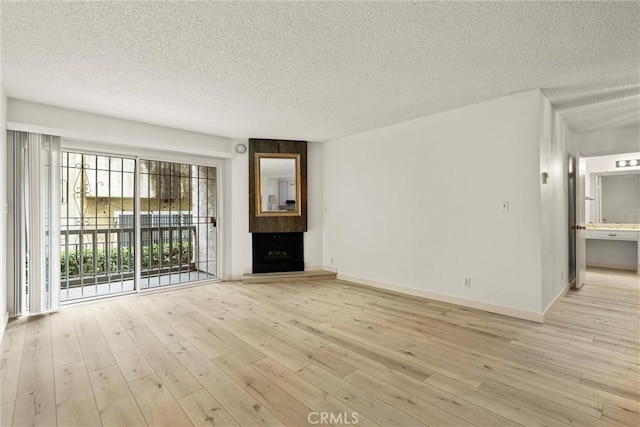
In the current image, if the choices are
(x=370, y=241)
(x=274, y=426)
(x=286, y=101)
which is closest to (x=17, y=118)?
(x=286, y=101)

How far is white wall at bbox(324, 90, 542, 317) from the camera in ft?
10.7

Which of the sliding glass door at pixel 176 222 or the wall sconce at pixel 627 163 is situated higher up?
the wall sconce at pixel 627 163

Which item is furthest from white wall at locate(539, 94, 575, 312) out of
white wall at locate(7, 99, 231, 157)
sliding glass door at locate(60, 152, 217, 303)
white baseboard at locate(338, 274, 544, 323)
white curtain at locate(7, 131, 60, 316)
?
white curtain at locate(7, 131, 60, 316)

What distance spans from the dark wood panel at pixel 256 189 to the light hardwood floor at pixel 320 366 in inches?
70.7

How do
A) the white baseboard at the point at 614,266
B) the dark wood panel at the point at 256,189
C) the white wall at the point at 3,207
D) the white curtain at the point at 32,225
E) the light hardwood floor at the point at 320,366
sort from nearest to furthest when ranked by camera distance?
the light hardwood floor at the point at 320,366, the white wall at the point at 3,207, the white curtain at the point at 32,225, the dark wood panel at the point at 256,189, the white baseboard at the point at 614,266

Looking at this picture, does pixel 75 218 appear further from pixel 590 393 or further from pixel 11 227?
pixel 590 393

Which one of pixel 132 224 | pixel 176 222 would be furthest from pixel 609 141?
pixel 132 224

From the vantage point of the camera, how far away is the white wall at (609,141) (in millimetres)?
4465

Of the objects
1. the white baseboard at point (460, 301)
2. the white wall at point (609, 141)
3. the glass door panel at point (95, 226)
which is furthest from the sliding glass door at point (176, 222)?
the white wall at point (609, 141)

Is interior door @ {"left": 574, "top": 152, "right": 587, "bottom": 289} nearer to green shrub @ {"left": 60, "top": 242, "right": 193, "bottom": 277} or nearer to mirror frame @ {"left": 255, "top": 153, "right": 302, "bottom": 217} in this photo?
mirror frame @ {"left": 255, "top": 153, "right": 302, "bottom": 217}

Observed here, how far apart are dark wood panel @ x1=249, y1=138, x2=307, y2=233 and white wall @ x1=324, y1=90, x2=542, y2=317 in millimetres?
681

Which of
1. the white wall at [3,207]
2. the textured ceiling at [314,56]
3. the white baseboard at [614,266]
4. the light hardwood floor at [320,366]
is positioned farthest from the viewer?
the white baseboard at [614,266]

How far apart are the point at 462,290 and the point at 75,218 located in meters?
5.31

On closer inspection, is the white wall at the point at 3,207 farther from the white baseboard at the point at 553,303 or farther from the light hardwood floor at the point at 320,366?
the white baseboard at the point at 553,303
